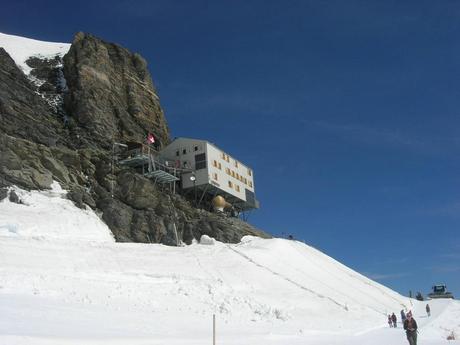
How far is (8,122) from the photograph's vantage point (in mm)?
51594

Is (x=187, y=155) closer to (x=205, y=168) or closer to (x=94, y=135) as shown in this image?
(x=205, y=168)

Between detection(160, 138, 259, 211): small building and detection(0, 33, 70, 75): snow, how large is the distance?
2403 cm

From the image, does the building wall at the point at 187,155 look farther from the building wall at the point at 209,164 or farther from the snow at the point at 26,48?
the snow at the point at 26,48

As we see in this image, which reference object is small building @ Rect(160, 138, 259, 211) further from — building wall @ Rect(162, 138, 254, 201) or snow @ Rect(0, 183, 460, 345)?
snow @ Rect(0, 183, 460, 345)

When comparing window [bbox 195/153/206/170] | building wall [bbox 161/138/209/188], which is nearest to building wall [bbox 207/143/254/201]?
window [bbox 195/153/206/170]

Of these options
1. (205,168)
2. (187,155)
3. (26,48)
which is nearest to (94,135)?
(187,155)

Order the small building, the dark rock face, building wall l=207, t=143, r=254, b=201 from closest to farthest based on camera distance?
the dark rock face
the small building
building wall l=207, t=143, r=254, b=201

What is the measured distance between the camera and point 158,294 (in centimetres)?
2764

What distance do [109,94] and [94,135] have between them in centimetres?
986

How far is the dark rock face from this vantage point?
6594cm

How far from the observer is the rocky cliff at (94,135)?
48.9 m

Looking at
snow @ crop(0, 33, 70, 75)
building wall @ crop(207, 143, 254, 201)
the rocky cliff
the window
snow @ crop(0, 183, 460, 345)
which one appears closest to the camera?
snow @ crop(0, 183, 460, 345)

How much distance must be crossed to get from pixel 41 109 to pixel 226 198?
27923 mm

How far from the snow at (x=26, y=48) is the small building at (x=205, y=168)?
2403 centimetres
